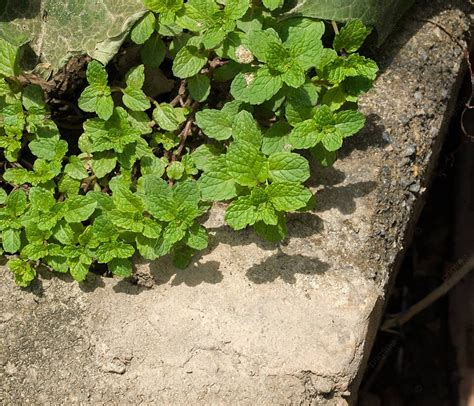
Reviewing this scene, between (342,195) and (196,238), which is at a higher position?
(342,195)

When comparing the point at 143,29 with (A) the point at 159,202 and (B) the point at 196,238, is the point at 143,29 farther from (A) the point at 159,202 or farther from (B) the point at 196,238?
(B) the point at 196,238

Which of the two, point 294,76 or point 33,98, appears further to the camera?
point 33,98

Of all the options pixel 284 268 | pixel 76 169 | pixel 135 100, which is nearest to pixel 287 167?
pixel 284 268

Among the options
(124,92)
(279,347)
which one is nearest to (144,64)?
(124,92)

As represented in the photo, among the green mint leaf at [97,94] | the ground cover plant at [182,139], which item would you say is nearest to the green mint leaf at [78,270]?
the ground cover plant at [182,139]

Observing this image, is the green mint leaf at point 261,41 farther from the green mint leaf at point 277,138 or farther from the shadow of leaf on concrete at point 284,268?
the shadow of leaf on concrete at point 284,268

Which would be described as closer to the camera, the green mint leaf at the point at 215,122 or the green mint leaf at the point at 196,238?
the green mint leaf at the point at 196,238
